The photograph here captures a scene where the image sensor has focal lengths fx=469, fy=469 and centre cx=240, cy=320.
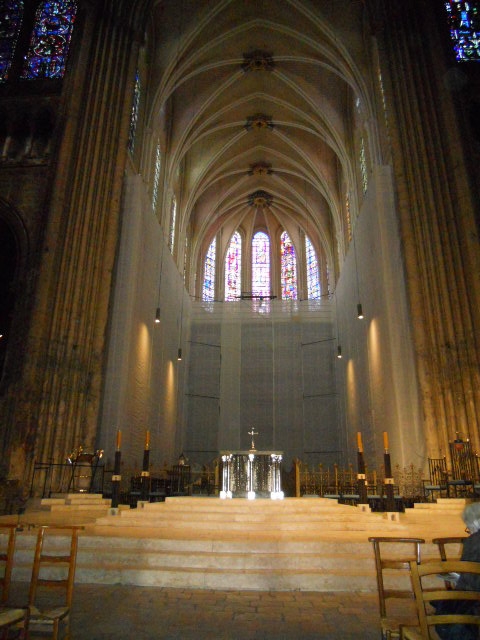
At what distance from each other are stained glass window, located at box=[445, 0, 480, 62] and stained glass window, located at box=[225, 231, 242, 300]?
1677 centimetres

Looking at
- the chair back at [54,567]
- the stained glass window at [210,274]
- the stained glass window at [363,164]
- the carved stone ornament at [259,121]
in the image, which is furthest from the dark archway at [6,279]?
the stained glass window at [210,274]

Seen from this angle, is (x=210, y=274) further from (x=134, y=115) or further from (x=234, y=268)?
(x=134, y=115)

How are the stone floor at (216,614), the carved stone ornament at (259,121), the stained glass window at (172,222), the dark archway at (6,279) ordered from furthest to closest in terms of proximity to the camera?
the carved stone ornament at (259,121), the stained glass window at (172,222), the dark archway at (6,279), the stone floor at (216,614)

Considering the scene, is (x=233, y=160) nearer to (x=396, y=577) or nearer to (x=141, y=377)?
(x=141, y=377)

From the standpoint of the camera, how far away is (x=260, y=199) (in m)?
29.2

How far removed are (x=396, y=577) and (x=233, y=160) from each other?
958 inches

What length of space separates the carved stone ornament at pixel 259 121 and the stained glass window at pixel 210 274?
8.21m

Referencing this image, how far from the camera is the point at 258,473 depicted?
37.6 feet

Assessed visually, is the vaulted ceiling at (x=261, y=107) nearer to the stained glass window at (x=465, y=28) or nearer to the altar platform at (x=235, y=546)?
the stained glass window at (x=465, y=28)

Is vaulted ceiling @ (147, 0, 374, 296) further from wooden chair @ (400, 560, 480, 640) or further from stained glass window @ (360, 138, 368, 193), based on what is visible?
wooden chair @ (400, 560, 480, 640)

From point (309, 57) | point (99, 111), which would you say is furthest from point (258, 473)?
point (309, 57)

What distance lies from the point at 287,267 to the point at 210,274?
5.01 m

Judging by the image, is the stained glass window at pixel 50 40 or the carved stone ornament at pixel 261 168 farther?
the carved stone ornament at pixel 261 168

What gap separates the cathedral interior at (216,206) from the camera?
1280 cm
